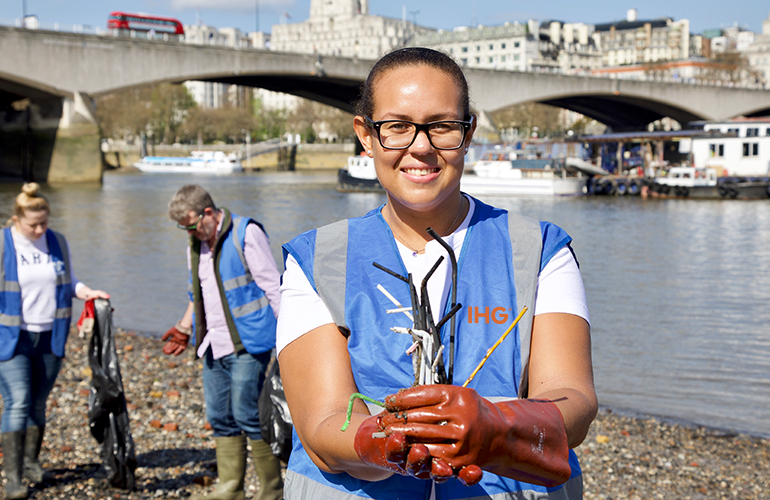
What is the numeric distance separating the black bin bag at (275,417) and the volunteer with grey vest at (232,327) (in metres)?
0.27

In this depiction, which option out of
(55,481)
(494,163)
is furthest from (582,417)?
(494,163)

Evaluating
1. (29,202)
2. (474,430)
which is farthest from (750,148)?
(474,430)

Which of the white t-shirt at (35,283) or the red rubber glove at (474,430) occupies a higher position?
the red rubber glove at (474,430)

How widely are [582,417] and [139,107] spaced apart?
88086mm

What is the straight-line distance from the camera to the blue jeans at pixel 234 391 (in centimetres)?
429

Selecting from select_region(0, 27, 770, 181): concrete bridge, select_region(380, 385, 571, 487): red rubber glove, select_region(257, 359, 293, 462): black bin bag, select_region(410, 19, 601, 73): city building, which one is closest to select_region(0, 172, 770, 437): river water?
select_region(257, 359, 293, 462): black bin bag

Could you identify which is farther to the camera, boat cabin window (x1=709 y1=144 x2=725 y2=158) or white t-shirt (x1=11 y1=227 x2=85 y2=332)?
boat cabin window (x1=709 y1=144 x2=725 y2=158)

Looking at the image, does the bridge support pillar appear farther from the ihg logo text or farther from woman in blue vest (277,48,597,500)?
the ihg logo text

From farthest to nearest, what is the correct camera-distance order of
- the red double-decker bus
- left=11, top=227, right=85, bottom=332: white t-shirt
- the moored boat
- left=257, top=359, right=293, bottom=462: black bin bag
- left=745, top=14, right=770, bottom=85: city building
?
left=745, top=14, right=770, bottom=85: city building
the red double-decker bus
the moored boat
left=11, top=227, right=85, bottom=332: white t-shirt
left=257, top=359, right=293, bottom=462: black bin bag

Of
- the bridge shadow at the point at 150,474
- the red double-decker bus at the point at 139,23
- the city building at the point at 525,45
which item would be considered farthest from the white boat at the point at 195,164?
the bridge shadow at the point at 150,474

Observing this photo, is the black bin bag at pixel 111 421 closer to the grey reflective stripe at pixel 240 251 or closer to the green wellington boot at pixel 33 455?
the green wellington boot at pixel 33 455

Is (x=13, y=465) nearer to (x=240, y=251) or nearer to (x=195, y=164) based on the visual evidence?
(x=240, y=251)

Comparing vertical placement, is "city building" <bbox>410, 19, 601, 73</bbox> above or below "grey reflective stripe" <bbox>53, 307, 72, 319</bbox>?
above

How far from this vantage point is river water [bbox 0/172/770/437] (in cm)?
798
